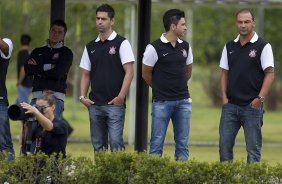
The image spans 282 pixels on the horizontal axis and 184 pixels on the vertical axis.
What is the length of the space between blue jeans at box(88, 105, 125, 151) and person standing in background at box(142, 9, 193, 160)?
15.1 inches

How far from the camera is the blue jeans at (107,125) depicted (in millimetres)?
10961

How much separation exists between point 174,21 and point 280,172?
2726mm

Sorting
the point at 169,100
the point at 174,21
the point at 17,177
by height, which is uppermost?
the point at 174,21

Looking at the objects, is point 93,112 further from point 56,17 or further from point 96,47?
point 56,17

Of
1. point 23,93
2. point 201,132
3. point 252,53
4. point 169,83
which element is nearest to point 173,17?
point 169,83

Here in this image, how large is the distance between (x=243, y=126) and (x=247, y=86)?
43 centimetres

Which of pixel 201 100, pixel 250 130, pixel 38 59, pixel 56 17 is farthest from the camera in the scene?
pixel 201 100

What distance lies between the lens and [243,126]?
10.7 m

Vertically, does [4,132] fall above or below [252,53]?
below

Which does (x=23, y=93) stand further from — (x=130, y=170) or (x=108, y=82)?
(x=130, y=170)

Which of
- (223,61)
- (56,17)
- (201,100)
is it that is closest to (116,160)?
(223,61)

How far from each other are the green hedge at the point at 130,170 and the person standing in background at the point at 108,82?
1809 millimetres

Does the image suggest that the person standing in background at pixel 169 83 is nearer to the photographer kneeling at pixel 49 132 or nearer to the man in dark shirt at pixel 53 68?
the man in dark shirt at pixel 53 68

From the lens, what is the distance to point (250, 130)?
10609 mm
